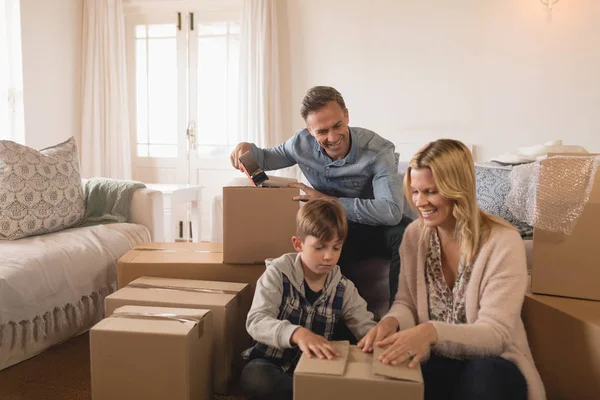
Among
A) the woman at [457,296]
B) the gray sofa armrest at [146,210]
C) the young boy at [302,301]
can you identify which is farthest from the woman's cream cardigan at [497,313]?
the gray sofa armrest at [146,210]

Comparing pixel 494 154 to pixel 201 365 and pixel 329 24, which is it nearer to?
pixel 329 24

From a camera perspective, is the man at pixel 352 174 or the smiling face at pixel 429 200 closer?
the smiling face at pixel 429 200

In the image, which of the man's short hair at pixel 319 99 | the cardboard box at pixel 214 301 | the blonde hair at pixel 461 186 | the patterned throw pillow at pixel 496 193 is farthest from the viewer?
the patterned throw pillow at pixel 496 193

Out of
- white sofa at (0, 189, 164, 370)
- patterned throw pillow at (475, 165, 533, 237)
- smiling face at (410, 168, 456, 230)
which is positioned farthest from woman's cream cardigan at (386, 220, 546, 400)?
white sofa at (0, 189, 164, 370)

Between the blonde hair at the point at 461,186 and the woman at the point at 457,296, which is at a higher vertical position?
the blonde hair at the point at 461,186

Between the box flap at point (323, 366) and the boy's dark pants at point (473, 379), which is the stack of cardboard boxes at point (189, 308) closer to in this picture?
the box flap at point (323, 366)

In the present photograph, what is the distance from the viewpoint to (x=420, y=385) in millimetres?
1176

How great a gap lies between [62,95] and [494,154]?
10.8 ft

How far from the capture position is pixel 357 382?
3.92 feet

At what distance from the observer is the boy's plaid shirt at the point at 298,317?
1605 millimetres

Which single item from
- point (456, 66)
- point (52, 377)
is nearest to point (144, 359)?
point (52, 377)

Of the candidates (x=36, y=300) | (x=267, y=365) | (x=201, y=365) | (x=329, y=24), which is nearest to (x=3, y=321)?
(x=36, y=300)

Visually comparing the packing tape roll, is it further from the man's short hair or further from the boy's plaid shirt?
the boy's plaid shirt

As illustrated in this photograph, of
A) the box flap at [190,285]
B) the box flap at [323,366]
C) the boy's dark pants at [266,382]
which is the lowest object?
the boy's dark pants at [266,382]
